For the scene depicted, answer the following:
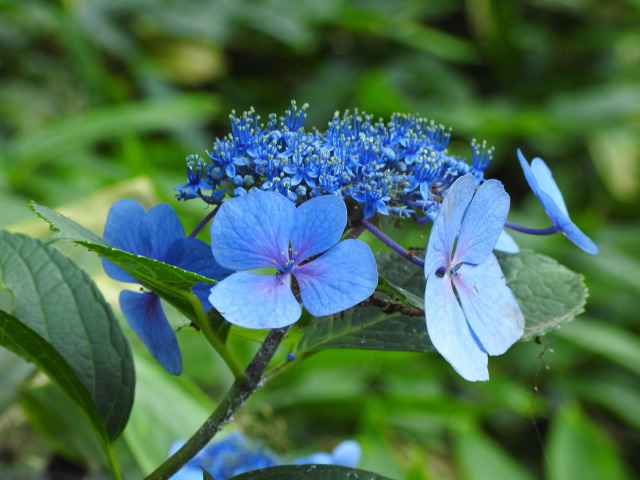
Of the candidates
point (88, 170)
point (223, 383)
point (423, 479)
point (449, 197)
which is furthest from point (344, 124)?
point (88, 170)

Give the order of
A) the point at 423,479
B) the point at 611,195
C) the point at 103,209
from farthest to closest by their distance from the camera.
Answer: the point at 611,195 < the point at 103,209 < the point at 423,479

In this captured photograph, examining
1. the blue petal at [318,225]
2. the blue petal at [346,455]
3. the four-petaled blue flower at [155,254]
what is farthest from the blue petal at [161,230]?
the blue petal at [346,455]

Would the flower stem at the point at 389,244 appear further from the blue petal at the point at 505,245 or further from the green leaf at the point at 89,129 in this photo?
the green leaf at the point at 89,129

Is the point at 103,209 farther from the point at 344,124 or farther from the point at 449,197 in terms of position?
the point at 449,197

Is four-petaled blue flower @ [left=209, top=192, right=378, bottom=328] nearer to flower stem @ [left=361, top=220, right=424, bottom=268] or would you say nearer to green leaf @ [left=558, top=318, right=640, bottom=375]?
flower stem @ [left=361, top=220, right=424, bottom=268]

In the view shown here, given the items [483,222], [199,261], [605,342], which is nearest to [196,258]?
[199,261]

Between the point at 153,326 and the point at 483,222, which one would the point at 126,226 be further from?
the point at 483,222

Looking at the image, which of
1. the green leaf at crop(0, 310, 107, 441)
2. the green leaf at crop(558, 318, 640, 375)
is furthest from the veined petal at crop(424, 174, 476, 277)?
the green leaf at crop(558, 318, 640, 375)
